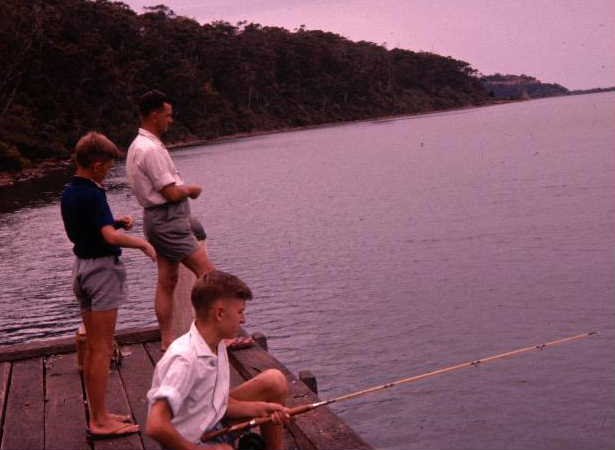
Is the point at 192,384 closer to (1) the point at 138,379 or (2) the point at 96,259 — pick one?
(2) the point at 96,259

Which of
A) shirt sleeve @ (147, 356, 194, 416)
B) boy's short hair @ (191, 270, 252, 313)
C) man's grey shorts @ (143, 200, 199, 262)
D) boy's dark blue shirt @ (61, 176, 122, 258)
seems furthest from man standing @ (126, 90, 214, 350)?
shirt sleeve @ (147, 356, 194, 416)

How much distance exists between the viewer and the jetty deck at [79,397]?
4746 millimetres

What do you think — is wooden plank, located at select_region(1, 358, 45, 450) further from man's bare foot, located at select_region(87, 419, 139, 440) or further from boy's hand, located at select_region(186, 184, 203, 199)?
boy's hand, located at select_region(186, 184, 203, 199)

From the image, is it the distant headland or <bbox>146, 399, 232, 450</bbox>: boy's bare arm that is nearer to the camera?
<bbox>146, 399, 232, 450</bbox>: boy's bare arm

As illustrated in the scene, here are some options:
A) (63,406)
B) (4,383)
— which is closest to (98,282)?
(63,406)

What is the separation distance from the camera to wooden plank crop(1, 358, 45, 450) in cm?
486

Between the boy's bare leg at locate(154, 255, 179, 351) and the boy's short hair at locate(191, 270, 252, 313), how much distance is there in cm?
246

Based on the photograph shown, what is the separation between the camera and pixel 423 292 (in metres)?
15.4

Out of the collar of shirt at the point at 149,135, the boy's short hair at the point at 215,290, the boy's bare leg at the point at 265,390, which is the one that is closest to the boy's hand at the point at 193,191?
the collar of shirt at the point at 149,135

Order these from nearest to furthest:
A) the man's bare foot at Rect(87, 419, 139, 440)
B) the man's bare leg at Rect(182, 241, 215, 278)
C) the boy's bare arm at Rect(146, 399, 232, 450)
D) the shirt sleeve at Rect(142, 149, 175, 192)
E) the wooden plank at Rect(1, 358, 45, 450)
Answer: the boy's bare arm at Rect(146, 399, 232, 450) → the man's bare foot at Rect(87, 419, 139, 440) → the wooden plank at Rect(1, 358, 45, 450) → the shirt sleeve at Rect(142, 149, 175, 192) → the man's bare leg at Rect(182, 241, 215, 278)

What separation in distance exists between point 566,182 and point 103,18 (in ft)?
197

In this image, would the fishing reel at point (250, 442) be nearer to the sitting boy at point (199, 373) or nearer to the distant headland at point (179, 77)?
the sitting boy at point (199, 373)

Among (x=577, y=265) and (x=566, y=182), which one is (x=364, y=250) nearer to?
(x=577, y=265)

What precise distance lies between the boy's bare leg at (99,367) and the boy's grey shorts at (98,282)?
1.9 inches
